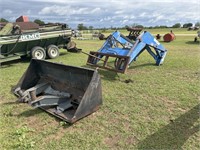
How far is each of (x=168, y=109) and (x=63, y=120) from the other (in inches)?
72.8

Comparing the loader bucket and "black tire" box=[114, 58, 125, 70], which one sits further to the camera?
"black tire" box=[114, 58, 125, 70]

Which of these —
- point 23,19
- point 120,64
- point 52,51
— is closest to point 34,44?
point 52,51

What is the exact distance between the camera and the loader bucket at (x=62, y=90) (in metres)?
3.43

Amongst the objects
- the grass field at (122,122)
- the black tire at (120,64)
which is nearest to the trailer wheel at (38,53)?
the grass field at (122,122)

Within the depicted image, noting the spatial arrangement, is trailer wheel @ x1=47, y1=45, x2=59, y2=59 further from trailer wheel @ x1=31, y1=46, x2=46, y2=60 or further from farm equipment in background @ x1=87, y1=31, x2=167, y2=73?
farm equipment in background @ x1=87, y1=31, x2=167, y2=73

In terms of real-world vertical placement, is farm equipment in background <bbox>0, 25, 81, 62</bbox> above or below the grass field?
above

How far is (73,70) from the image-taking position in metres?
4.00

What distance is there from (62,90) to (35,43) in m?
4.98

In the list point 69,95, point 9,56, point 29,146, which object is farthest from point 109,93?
point 9,56

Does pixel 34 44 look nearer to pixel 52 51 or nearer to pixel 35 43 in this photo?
pixel 35 43

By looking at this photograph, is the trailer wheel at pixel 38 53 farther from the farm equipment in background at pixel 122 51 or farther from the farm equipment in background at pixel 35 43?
the farm equipment in background at pixel 122 51

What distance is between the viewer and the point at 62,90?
13.8 ft

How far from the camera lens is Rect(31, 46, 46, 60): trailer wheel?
8.24 m


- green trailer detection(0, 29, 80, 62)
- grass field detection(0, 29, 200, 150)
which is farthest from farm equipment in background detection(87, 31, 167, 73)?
green trailer detection(0, 29, 80, 62)
